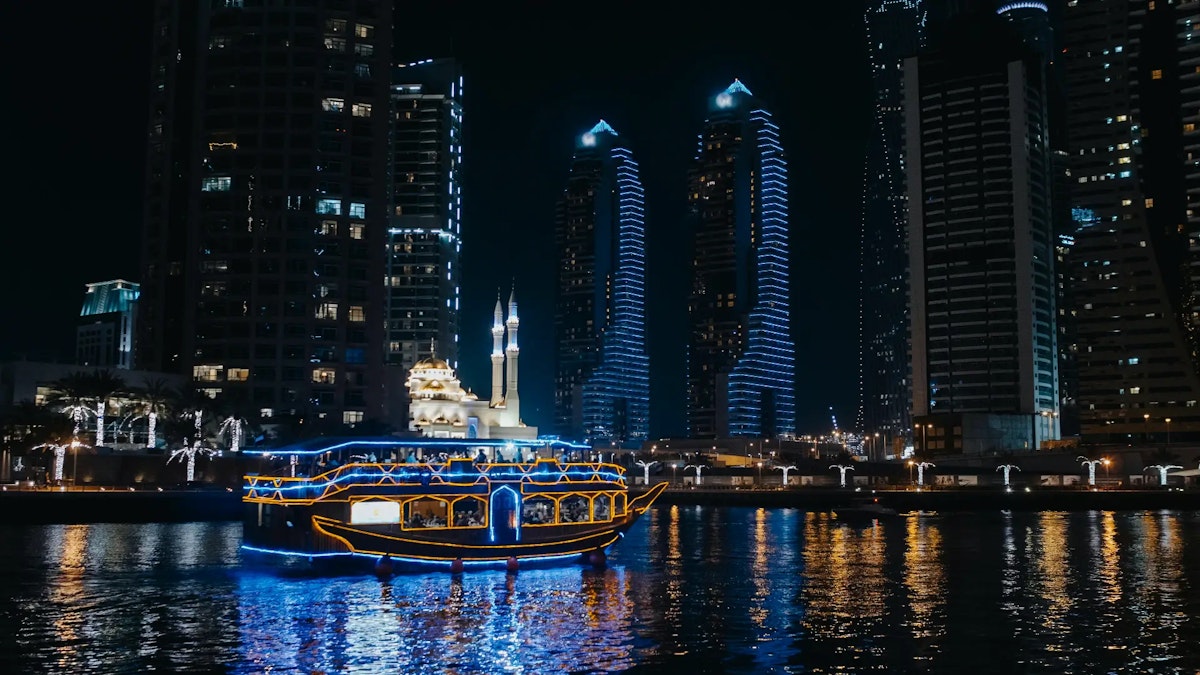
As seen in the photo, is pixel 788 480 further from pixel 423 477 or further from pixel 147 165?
pixel 423 477

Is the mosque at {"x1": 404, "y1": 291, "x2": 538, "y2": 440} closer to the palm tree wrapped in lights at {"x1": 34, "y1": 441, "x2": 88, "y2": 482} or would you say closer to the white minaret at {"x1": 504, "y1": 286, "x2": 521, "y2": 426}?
the white minaret at {"x1": 504, "y1": 286, "x2": 521, "y2": 426}

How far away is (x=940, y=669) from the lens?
117 feet

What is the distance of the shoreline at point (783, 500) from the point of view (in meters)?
98.8

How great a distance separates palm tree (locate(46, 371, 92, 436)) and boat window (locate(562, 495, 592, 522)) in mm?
65278

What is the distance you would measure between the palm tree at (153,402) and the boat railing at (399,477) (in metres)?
64.0

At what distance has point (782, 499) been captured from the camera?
153m

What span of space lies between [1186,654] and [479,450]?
37701 mm

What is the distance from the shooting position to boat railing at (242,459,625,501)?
55.1 m

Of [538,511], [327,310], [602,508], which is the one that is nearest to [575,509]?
[602,508]

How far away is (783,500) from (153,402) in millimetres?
79724

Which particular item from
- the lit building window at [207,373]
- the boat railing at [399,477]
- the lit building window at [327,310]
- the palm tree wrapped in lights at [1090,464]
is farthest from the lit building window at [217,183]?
the palm tree wrapped in lights at [1090,464]

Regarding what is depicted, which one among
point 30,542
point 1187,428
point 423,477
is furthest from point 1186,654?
point 1187,428

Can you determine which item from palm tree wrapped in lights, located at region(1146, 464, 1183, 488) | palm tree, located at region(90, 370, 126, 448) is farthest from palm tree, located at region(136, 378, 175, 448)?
palm tree wrapped in lights, located at region(1146, 464, 1183, 488)

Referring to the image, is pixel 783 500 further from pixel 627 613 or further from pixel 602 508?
pixel 627 613
